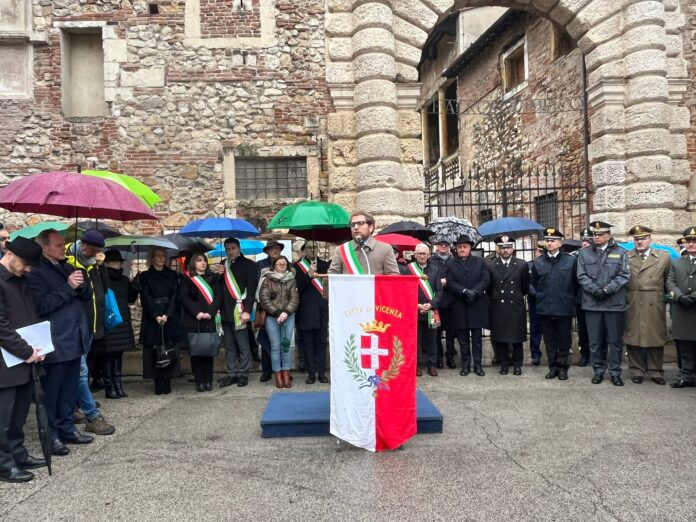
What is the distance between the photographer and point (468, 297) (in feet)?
24.2

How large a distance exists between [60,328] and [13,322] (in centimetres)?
69

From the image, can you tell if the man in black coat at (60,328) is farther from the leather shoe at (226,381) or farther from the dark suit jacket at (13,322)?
the leather shoe at (226,381)

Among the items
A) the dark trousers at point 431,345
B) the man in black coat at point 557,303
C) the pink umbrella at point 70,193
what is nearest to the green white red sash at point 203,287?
the pink umbrella at point 70,193

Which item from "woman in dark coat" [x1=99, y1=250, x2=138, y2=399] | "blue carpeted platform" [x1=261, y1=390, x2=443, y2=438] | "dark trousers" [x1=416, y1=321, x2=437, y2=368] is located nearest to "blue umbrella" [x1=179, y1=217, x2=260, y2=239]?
"woman in dark coat" [x1=99, y1=250, x2=138, y2=399]

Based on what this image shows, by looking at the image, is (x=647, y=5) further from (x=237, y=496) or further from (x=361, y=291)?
(x=237, y=496)

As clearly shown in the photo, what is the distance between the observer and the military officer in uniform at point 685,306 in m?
6.64

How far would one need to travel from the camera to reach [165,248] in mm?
7145

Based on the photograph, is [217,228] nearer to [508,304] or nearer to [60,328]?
[60,328]

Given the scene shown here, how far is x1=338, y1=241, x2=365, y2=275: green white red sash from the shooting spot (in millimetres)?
5188

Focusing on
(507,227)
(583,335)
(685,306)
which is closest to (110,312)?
(507,227)

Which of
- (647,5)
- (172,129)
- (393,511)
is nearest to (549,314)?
(393,511)

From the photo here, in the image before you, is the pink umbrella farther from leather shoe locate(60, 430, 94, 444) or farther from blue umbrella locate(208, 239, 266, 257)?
blue umbrella locate(208, 239, 266, 257)

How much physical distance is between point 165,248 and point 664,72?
8768 mm

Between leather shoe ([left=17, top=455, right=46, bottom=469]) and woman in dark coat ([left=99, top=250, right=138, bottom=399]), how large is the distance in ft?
7.36
